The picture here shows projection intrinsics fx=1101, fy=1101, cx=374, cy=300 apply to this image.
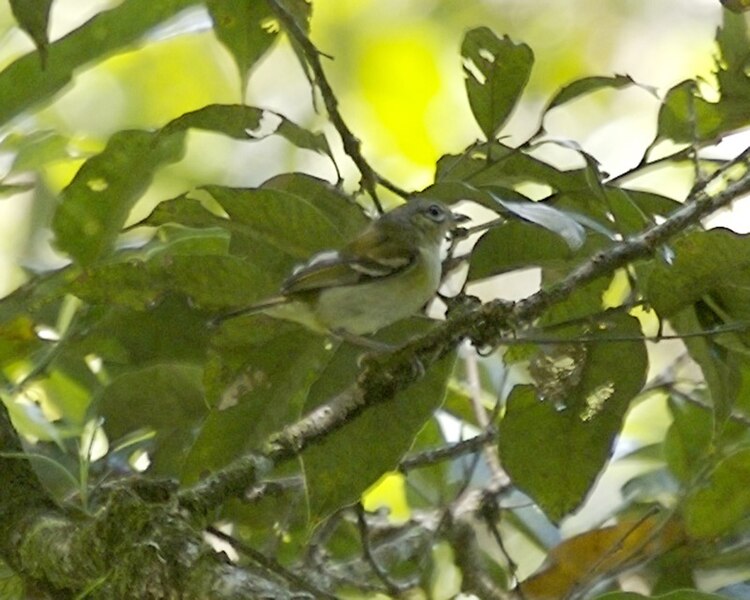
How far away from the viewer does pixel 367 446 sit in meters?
1.00

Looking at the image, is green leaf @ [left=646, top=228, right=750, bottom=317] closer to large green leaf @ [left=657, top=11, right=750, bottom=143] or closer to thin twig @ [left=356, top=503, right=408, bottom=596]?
large green leaf @ [left=657, top=11, right=750, bottom=143]

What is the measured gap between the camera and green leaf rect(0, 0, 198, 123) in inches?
50.4

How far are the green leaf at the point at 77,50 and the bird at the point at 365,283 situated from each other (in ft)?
1.21

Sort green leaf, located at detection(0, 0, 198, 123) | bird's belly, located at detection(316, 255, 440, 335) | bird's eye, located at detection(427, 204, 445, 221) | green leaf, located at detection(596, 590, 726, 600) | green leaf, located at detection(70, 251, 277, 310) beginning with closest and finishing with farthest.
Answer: green leaf, located at detection(596, 590, 726, 600) < green leaf, located at detection(70, 251, 277, 310) < bird's belly, located at detection(316, 255, 440, 335) < green leaf, located at detection(0, 0, 198, 123) < bird's eye, located at detection(427, 204, 445, 221)

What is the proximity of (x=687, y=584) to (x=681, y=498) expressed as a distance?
99 mm

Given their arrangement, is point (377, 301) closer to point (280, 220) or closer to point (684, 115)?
point (280, 220)

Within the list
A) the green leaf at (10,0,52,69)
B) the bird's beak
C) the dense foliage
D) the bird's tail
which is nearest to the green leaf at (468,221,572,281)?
the dense foliage

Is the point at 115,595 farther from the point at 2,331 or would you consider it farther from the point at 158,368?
the point at 2,331

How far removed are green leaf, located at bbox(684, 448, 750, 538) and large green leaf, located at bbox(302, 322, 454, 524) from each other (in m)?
0.32

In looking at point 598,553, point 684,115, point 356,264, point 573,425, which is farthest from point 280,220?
point 598,553

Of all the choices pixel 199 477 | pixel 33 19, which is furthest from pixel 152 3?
pixel 199 477

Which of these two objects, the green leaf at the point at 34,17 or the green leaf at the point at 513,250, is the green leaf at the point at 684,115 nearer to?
the green leaf at the point at 513,250

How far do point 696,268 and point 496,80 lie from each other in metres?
0.33

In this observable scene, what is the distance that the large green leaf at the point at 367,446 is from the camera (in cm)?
98
